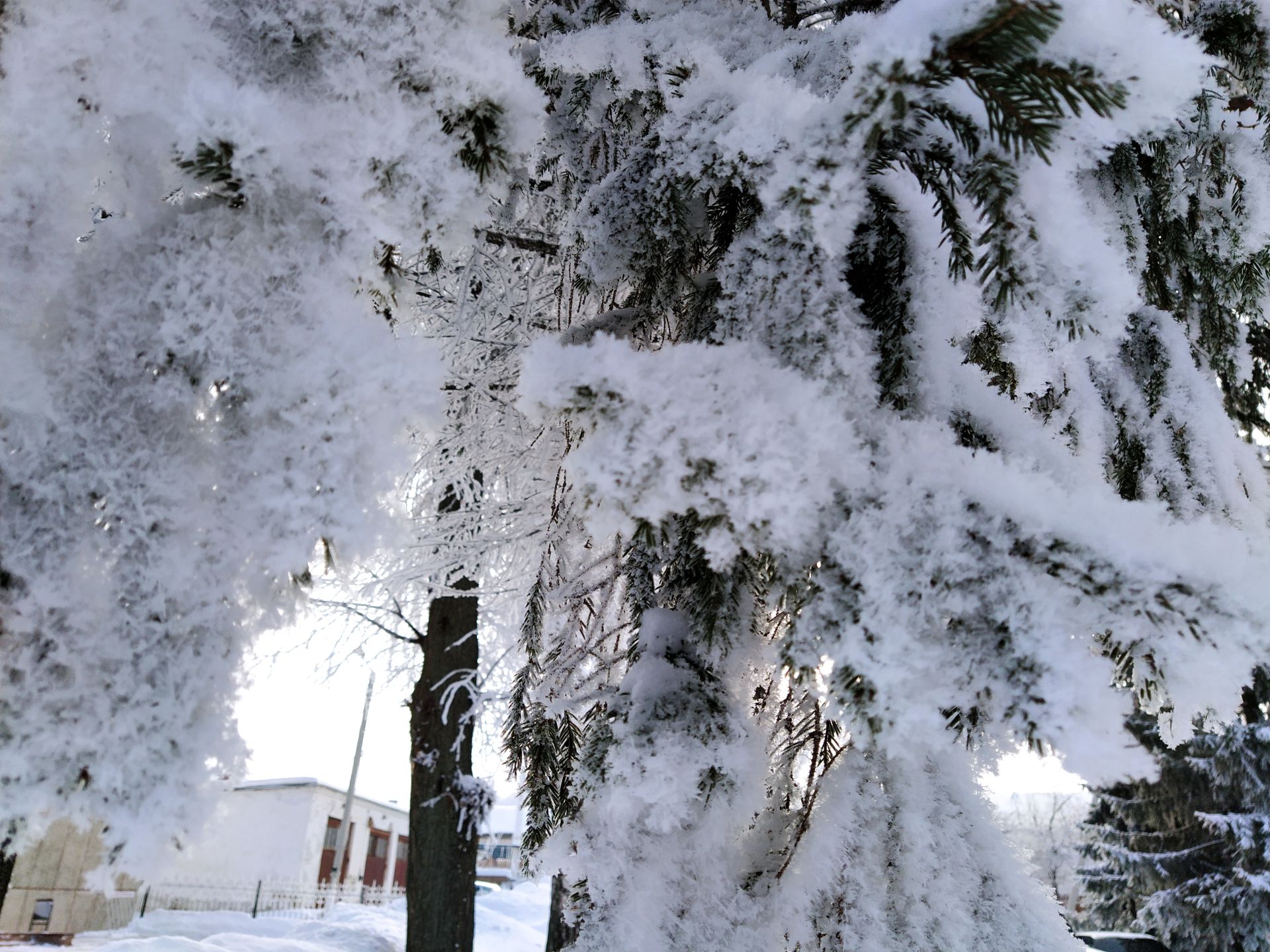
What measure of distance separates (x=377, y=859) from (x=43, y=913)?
20402 mm

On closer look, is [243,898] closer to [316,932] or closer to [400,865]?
[316,932]

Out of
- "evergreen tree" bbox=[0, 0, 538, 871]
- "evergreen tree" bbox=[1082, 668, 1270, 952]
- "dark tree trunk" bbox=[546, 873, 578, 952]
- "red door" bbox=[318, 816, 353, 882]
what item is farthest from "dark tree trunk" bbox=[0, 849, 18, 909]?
"red door" bbox=[318, 816, 353, 882]

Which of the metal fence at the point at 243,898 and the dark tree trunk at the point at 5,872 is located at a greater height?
the dark tree trunk at the point at 5,872


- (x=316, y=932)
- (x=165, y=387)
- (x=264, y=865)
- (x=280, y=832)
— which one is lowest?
(x=264, y=865)

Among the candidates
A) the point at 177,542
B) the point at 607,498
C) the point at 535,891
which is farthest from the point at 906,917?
the point at 535,891

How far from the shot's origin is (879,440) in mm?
1138

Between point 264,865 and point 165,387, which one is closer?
point 165,387

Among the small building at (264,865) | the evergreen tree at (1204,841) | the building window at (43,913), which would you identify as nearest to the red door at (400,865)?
the small building at (264,865)

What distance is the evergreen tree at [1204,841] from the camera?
36.0 ft

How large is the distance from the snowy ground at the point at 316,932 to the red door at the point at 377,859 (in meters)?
12.9

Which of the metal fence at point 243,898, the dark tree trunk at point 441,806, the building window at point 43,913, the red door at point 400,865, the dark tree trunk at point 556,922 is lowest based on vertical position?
the red door at point 400,865

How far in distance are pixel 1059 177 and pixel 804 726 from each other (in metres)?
1.26

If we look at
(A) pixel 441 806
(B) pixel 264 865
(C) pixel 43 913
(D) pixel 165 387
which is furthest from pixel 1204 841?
(B) pixel 264 865

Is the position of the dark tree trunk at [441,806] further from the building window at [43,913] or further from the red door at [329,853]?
the red door at [329,853]
